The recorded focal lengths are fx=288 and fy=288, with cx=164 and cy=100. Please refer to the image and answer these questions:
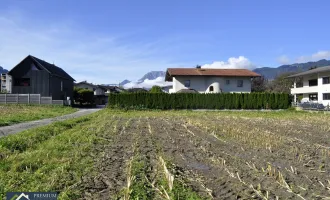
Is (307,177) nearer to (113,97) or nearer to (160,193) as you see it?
(160,193)

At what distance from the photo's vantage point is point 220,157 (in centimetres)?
653

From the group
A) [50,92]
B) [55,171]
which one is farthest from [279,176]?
[50,92]

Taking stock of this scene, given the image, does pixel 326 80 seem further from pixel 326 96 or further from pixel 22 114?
pixel 22 114

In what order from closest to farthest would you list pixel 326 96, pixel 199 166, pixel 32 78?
1. pixel 199 166
2. pixel 32 78
3. pixel 326 96

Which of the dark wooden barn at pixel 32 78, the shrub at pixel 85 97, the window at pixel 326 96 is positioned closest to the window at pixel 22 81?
the dark wooden barn at pixel 32 78

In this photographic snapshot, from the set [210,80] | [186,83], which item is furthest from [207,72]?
[186,83]

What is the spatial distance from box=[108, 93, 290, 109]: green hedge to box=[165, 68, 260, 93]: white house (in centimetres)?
806

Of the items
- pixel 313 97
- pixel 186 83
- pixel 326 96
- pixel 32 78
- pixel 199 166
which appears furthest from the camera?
pixel 313 97

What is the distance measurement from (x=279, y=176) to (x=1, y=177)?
4.55m

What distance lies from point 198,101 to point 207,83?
10193 millimetres

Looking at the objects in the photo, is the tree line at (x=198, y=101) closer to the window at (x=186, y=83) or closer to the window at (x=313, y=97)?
the window at (x=186, y=83)

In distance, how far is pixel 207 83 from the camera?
135 feet

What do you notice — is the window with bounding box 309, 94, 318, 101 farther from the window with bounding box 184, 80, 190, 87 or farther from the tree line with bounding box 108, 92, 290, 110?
the window with bounding box 184, 80, 190, 87

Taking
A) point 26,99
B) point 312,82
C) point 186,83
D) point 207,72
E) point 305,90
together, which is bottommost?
point 26,99
